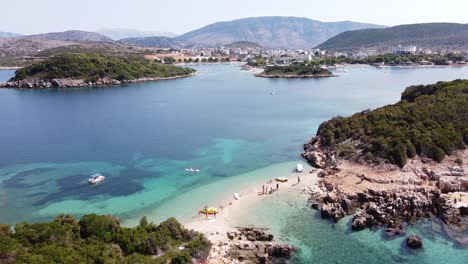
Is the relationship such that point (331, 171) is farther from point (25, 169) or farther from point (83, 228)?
point (25, 169)

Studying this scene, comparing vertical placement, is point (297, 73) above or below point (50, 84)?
below

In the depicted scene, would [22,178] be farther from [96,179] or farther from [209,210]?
[209,210]

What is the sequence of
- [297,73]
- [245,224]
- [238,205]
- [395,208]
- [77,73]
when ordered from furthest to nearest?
1. [297,73]
2. [77,73]
3. [238,205]
4. [395,208]
5. [245,224]

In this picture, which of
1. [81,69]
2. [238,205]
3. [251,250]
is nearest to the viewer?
[251,250]

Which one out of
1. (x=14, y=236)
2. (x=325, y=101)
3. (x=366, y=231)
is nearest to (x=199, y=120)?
(x=325, y=101)

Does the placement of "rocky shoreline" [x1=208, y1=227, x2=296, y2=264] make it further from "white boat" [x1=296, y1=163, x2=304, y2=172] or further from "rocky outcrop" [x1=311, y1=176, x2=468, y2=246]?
"white boat" [x1=296, y1=163, x2=304, y2=172]

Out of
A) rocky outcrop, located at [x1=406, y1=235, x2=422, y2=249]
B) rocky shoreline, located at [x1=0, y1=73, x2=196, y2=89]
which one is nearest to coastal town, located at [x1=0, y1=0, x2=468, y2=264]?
rocky outcrop, located at [x1=406, y1=235, x2=422, y2=249]

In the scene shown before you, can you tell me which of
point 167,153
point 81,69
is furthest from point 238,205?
point 81,69
